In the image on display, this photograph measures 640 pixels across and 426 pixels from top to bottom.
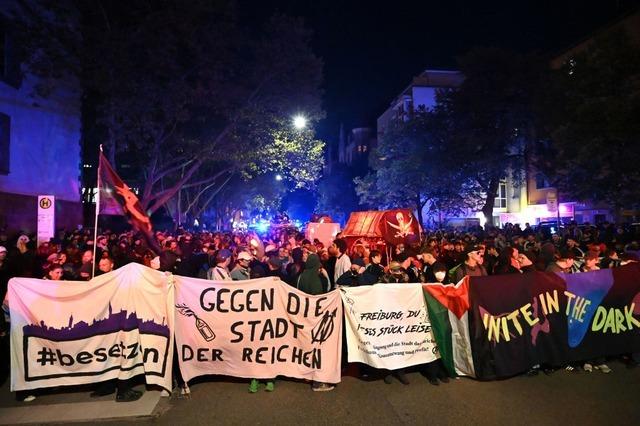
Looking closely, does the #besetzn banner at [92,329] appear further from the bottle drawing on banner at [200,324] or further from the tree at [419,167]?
the tree at [419,167]

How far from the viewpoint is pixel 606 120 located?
54.3 feet

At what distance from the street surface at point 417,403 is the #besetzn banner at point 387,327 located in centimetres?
35

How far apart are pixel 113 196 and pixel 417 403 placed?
5420mm

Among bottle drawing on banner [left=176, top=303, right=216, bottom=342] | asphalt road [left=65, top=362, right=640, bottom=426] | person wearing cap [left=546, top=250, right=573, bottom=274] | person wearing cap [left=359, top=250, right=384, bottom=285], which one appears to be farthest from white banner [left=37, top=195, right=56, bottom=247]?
person wearing cap [left=546, top=250, right=573, bottom=274]

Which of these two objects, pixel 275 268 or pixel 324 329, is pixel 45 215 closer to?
pixel 275 268

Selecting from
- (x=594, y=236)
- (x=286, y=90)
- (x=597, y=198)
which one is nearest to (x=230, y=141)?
(x=286, y=90)

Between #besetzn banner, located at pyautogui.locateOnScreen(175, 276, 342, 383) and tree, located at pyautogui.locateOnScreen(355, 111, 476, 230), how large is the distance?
25764mm

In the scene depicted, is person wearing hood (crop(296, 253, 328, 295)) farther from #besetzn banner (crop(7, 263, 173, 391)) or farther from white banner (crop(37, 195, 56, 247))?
white banner (crop(37, 195, 56, 247))

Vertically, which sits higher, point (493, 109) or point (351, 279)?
point (493, 109)

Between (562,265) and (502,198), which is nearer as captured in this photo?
(562,265)

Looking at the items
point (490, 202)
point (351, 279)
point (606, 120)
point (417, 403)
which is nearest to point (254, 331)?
point (351, 279)

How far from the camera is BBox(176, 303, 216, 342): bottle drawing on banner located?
21.1ft

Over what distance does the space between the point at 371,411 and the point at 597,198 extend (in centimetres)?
1801

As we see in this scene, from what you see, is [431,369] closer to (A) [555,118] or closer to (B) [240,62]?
(B) [240,62]
